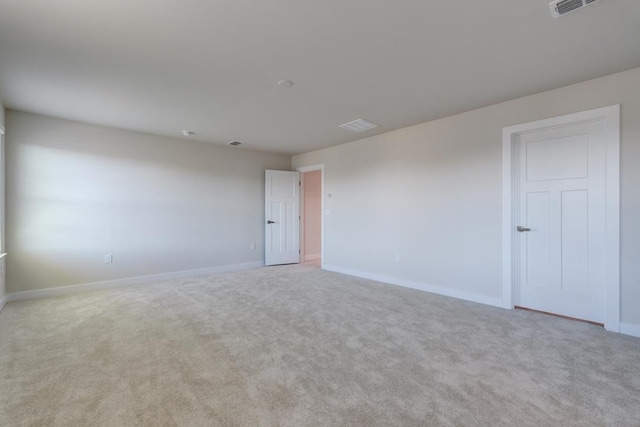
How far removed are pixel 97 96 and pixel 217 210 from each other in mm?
2616

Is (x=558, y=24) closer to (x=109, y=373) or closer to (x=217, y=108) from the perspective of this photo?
(x=217, y=108)

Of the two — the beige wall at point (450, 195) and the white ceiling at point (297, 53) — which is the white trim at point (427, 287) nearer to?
the beige wall at point (450, 195)

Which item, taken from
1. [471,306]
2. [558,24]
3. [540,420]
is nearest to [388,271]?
[471,306]

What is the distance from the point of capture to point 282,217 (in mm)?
6152

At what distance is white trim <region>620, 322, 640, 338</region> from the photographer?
2590mm

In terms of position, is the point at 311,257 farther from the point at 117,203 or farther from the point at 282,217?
the point at 117,203

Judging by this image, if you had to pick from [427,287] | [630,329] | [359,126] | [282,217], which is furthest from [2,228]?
[630,329]

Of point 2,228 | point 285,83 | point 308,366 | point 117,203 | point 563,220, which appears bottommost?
point 308,366

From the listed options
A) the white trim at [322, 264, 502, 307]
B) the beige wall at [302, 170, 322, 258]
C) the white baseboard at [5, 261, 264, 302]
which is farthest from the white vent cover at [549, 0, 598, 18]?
the white baseboard at [5, 261, 264, 302]

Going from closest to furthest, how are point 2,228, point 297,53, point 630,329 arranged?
1. point 297,53
2. point 630,329
3. point 2,228

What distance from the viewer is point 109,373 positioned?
2.02m

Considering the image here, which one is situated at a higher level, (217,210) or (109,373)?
(217,210)

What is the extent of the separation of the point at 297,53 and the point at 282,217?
162 inches

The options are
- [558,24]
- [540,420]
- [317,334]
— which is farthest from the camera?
[317,334]
